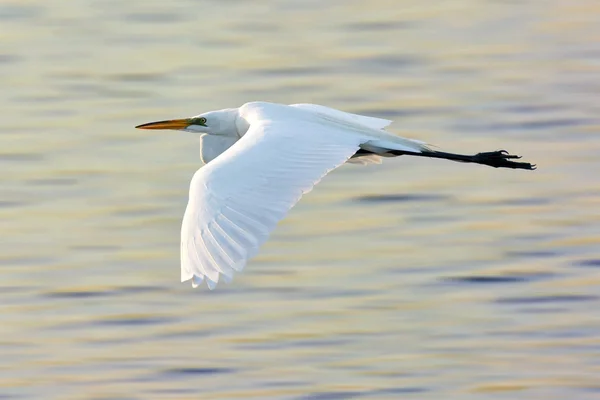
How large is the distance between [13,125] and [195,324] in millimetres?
3433

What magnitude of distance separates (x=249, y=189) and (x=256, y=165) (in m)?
0.26

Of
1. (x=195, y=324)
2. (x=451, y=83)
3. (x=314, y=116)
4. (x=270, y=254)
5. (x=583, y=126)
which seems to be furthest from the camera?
(x=451, y=83)

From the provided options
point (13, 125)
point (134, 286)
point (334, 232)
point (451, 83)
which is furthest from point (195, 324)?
point (451, 83)

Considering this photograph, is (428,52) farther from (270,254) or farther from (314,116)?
(314,116)

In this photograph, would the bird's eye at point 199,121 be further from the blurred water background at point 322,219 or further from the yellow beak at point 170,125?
the blurred water background at point 322,219

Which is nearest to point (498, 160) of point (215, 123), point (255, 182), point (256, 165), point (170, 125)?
point (215, 123)


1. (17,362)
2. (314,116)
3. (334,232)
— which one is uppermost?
(314,116)

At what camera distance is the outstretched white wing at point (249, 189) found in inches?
243

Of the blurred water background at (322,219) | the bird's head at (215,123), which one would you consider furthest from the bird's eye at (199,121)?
the blurred water background at (322,219)

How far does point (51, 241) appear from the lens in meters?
9.60

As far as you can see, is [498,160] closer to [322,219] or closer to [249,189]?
[322,219]

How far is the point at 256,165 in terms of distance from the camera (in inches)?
273

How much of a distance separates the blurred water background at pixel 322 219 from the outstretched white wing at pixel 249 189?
1.33 m

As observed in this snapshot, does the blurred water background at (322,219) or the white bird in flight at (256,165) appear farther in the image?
the blurred water background at (322,219)
